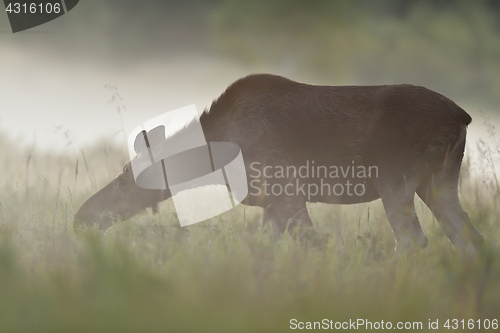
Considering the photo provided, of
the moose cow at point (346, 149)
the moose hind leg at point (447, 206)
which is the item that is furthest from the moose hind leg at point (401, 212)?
the moose hind leg at point (447, 206)

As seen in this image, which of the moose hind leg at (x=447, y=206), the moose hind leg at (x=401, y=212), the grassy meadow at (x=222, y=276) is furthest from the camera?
the moose hind leg at (x=447, y=206)

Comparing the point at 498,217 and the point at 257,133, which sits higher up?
the point at 257,133

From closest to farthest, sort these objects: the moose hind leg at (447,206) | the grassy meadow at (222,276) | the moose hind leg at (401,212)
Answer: the grassy meadow at (222,276) < the moose hind leg at (401,212) < the moose hind leg at (447,206)

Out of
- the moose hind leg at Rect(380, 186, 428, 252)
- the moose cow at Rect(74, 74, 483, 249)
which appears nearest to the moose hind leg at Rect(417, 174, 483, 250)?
the moose cow at Rect(74, 74, 483, 249)

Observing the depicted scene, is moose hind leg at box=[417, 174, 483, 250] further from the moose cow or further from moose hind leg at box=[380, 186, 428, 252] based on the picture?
moose hind leg at box=[380, 186, 428, 252]

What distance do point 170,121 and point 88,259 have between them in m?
2.18

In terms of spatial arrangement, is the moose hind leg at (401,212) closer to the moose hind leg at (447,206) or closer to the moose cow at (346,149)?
the moose cow at (346,149)

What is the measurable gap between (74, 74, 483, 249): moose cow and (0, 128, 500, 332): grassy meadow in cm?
28

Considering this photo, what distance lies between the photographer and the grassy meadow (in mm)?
2657

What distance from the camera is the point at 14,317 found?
2646 millimetres

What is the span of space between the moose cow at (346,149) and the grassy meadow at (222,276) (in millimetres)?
276

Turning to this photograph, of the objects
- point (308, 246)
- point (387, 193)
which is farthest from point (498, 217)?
point (308, 246)

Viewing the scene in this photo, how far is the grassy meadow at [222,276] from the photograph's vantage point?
8.72ft

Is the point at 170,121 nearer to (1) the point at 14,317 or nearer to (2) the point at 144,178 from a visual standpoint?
(2) the point at 144,178
